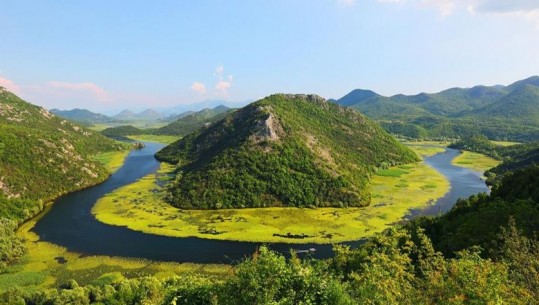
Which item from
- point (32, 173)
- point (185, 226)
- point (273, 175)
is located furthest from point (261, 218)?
point (32, 173)

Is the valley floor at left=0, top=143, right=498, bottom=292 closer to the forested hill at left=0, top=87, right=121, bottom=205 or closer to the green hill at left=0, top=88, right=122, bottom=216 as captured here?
the green hill at left=0, top=88, right=122, bottom=216

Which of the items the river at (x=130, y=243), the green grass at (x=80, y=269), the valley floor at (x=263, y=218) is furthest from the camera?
the valley floor at (x=263, y=218)

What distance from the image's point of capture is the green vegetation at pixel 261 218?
11525cm

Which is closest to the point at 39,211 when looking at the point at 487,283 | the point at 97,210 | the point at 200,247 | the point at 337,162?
the point at 97,210

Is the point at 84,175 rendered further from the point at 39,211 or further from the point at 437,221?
the point at 437,221

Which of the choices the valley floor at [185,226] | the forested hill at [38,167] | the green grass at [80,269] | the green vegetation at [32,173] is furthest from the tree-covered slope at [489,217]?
the forested hill at [38,167]

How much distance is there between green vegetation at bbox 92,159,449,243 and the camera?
115 meters

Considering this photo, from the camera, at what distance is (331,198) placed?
149625 millimetres

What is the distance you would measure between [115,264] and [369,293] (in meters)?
81.6

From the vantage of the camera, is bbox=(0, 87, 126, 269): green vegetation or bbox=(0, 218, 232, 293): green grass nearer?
bbox=(0, 218, 232, 293): green grass

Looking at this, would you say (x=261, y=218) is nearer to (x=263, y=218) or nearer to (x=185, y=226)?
(x=263, y=218)

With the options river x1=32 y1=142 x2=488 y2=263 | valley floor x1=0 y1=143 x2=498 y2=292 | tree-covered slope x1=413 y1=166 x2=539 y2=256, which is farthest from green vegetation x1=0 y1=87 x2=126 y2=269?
tree-covered slope x1=413 y1=166 x2=539 y2=256

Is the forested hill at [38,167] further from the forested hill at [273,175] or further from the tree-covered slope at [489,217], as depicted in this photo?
the tree-covered slope at [489,217]

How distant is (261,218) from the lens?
130 m
